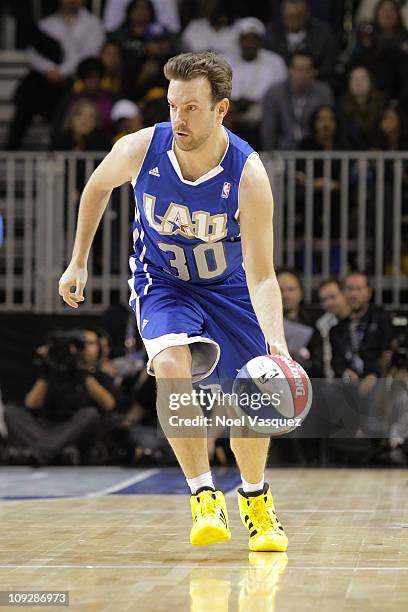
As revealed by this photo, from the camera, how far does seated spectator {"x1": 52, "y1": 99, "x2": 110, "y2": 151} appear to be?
1195 centimetres

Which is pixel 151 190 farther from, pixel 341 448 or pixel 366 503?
pixel 341 448

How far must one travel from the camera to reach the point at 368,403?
10242 mm

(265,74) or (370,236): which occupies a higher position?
(265,74)

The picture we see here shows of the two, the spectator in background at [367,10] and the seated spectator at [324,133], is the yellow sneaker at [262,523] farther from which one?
the spectator in background at [367,10]

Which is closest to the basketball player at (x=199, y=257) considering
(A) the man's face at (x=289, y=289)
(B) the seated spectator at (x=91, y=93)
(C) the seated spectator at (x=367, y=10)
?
(A) the man's face at (x=289, y=289)

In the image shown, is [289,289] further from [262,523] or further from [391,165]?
[262,523]

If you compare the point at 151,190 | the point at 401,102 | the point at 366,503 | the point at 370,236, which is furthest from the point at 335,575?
the point at 401,102

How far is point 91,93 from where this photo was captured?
12547 millimetres

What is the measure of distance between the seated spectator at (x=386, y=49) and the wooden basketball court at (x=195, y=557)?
585cm

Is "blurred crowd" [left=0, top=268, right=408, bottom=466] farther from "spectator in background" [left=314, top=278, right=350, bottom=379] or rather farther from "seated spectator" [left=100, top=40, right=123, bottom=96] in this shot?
"seated spectator" [left=100, top=40, right=123, bottom=96]

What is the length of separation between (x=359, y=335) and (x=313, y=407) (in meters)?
0.74

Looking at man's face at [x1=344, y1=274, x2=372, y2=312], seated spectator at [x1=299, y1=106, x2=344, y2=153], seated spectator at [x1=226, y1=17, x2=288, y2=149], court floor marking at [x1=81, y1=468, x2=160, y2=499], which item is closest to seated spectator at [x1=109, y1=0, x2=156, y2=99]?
seated spectator at [x1=226, y1=17, x2=288, y2=149]

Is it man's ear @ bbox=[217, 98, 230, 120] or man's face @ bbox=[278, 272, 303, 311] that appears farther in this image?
man's face @ bbox=[278, 272, 303, 311]

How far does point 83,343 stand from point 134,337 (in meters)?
0.67
